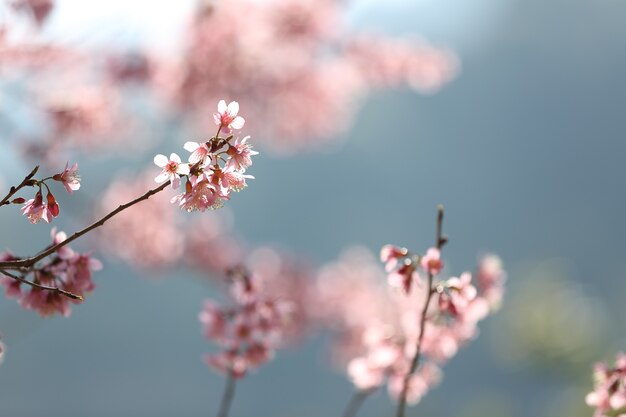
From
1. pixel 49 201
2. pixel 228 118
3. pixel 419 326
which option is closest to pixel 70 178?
pixel 49 201

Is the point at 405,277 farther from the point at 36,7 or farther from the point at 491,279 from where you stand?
the point at 36,7

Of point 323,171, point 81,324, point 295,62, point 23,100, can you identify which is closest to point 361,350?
point 295,62

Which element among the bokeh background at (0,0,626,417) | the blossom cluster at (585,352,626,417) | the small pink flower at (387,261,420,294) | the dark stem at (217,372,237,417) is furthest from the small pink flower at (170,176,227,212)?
the bokeh background at (0,0,626,417)

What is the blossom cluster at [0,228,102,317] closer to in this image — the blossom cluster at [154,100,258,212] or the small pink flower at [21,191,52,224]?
the small pink flower at [21,191,52,224]

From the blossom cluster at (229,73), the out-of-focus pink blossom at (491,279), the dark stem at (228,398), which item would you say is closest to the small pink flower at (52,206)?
the dark stem at (228,398)

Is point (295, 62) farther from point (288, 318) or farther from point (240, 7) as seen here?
point (288, 318)

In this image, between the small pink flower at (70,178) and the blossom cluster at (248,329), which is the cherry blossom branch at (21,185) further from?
the blossom cluster at (248,329)
